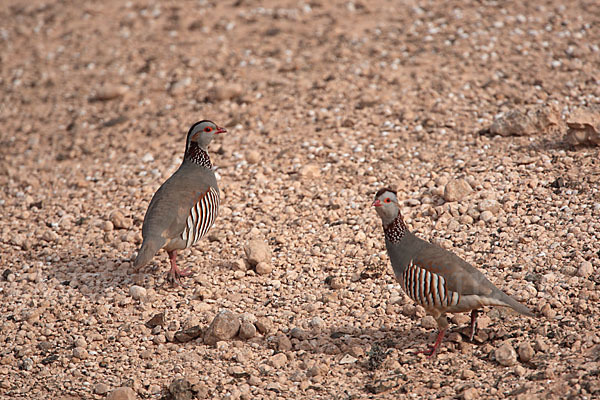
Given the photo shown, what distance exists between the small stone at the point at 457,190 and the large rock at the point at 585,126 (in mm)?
1221

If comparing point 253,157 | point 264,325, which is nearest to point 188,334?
point 264,325

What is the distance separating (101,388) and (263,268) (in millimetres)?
1805

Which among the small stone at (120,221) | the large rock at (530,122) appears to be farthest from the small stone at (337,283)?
the large rock at (530,122)

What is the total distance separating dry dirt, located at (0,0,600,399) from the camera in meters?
5.00

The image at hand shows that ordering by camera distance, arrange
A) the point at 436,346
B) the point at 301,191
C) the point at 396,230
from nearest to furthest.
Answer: the point at 436,346 → the point at 396,230 → the point at 301,191

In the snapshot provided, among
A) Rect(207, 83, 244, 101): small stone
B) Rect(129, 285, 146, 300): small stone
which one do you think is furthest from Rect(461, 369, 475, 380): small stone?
Rect(207, 83, 244, 101): small stone

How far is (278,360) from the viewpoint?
16.5ft

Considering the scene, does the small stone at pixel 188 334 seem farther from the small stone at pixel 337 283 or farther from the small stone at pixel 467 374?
the small stone at pixel 467 374

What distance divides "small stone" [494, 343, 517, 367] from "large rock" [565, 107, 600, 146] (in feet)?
9.61

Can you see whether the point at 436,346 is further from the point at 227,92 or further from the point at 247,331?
the point at 227,92

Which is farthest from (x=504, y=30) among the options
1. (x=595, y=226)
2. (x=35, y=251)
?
(x=35, y=251)

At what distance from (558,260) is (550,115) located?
223 centimetres

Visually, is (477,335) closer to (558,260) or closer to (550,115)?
(558,260)

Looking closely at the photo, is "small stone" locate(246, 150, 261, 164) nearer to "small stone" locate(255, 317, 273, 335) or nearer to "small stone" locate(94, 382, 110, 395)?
"small stone" locate(255, 317, 273, 335)
